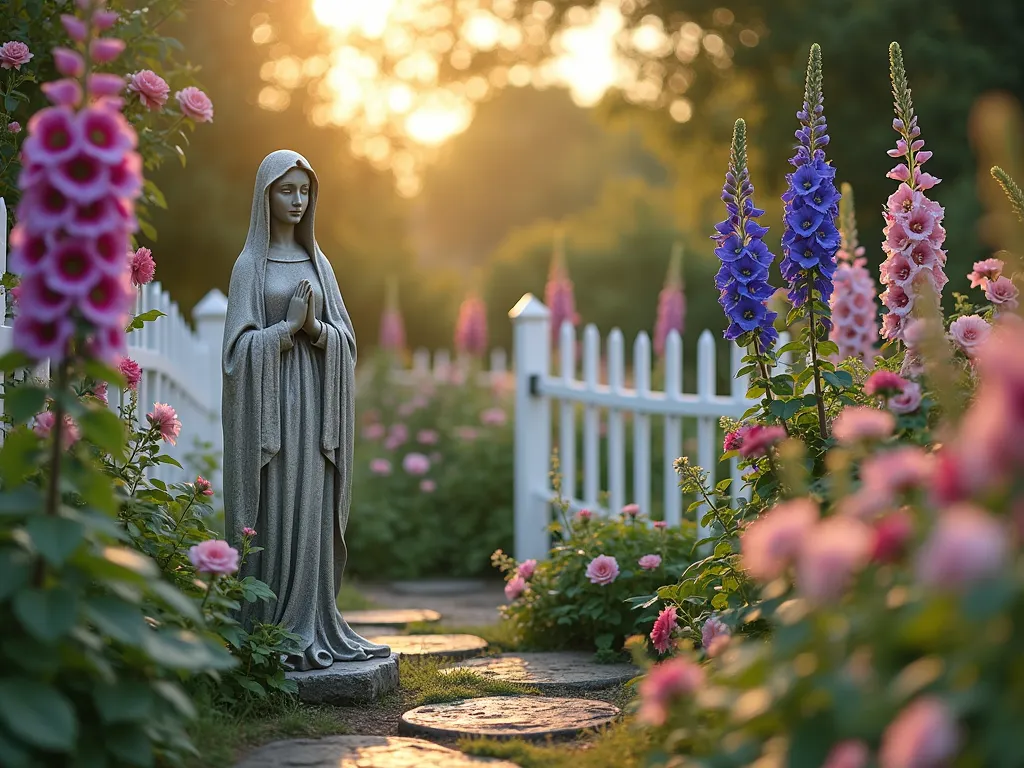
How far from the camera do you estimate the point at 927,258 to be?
3.97 m

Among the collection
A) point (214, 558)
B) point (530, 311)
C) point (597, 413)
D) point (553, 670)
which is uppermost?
point (530, 311)

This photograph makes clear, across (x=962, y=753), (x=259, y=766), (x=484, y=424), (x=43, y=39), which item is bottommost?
(x=259, y=766)

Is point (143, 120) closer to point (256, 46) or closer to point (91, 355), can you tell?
point (91, 355)

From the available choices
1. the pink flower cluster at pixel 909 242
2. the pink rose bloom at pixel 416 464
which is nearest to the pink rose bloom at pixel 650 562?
the pink flower cluster at pixel 909 242

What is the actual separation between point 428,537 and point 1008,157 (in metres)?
6.71

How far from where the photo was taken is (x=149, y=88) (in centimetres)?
426

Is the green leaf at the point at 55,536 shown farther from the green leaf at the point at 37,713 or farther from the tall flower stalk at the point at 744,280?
the tall flower stalk at the point at 744,280

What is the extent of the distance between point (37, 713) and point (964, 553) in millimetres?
1704

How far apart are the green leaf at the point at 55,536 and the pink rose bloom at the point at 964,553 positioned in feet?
5.36

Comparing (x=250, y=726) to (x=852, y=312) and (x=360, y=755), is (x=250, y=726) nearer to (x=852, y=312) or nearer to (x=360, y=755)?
(x=360, y=755)

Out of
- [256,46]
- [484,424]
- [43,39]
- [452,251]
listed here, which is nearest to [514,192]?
[452,251]

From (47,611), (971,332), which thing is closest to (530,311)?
(971,332)

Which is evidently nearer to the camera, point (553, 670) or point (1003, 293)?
point (1003, 293)

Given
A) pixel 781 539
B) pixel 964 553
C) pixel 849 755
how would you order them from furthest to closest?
pixel 781 539
pixel 849 755
pixel 964 553
